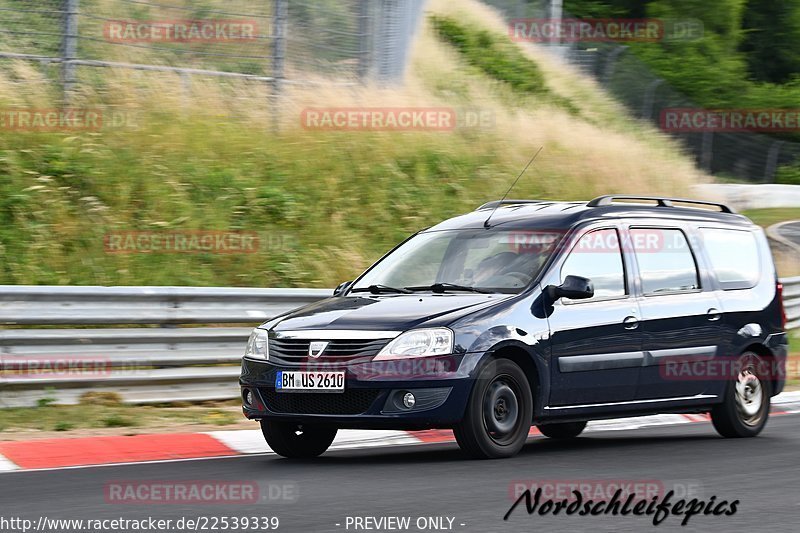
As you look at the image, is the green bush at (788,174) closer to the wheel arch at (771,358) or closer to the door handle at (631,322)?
the wheel arch at (771,358)

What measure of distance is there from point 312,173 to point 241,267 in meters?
2.97

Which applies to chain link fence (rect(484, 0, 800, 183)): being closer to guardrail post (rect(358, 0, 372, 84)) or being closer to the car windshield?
guardrail post (rect(358, 0, 372, 84))

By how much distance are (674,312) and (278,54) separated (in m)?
9.75

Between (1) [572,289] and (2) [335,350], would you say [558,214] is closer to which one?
(1) [572,289]

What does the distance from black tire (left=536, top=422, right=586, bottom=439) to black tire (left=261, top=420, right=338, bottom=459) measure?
7.15 feet

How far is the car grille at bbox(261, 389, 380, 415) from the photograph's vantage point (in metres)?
8.41

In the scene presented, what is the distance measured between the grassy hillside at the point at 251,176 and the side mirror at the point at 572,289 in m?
6.35

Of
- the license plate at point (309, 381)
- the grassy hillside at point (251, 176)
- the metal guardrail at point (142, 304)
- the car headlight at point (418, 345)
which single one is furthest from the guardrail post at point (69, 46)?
the car headlight at point (418, 345)

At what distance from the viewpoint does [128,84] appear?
17781 mm

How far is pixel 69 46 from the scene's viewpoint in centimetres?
1616

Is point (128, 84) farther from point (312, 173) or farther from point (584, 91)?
point (584, 91)

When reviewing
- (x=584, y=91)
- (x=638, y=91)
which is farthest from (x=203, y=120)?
(x=638, y=91)

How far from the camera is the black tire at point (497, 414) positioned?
8.45 metres

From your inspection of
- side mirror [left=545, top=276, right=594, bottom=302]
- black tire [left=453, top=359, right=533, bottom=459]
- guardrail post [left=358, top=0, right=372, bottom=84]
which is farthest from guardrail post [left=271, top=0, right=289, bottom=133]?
black tire [left=453, top=359, right=533, bottom=459]
